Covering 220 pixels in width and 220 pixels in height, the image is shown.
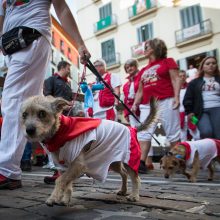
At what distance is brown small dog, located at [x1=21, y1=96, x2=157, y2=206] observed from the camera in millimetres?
2643

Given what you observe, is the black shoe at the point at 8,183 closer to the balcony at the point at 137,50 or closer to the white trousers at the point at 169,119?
the white trousers at the point at 169,119

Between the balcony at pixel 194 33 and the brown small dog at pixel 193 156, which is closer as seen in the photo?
the brown small dog at pixel 193 156

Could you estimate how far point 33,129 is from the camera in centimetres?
269

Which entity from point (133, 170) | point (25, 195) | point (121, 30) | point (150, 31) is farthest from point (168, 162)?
point (121, 30)

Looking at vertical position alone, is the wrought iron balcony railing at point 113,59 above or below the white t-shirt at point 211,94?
above

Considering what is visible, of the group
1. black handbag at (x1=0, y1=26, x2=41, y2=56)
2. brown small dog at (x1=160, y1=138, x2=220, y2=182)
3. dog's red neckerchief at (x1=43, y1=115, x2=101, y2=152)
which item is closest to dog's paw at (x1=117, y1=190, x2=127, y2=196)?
dog's red neckerchief at (x1=43, y1=115, x2=101, y2=152)

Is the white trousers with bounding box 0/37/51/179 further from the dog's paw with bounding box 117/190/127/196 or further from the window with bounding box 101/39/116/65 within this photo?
the window with bounding box 101/39/116/65

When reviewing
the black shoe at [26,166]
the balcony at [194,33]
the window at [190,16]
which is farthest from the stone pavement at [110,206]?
the window at [190,16]

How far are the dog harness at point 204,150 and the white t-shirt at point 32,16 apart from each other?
2902mm

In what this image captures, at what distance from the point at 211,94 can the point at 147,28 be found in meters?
24.5

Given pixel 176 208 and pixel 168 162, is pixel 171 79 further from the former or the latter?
pixel 176 208

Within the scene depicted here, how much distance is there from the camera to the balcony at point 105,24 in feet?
104

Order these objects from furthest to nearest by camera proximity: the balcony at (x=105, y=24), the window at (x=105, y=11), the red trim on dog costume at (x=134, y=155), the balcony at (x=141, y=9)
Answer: the window at (x=105, y=11) < the balcony at (x=105, y=24) < the balcony at (x=141, y=9) < the red trim on dog costume at (x=134, y=155)

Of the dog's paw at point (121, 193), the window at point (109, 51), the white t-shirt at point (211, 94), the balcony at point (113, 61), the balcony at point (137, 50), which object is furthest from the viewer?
the window at point (109, 51)
